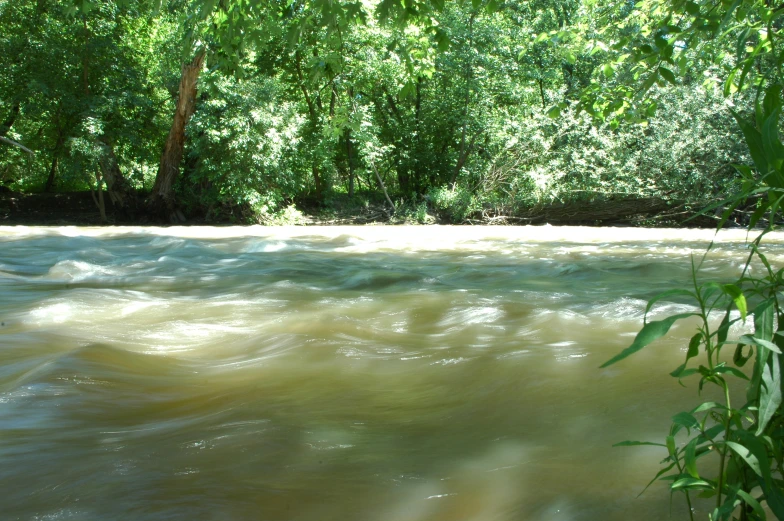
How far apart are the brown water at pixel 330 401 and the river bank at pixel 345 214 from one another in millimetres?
11144

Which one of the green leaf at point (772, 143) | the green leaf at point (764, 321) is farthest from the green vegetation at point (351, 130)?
the green leaf at point (764, 321)

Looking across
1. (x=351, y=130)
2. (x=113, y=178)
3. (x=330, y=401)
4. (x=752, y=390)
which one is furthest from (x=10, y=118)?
(x=752, y=390)

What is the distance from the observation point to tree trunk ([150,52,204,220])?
17.5 metres

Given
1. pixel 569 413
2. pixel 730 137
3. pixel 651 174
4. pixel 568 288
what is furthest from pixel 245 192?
pixel 569 413

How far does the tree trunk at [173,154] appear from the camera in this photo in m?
17.5

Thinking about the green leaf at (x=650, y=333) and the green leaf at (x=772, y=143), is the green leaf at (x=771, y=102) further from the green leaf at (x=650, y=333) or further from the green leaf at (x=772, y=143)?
the green leaf at (x=650, y=333)

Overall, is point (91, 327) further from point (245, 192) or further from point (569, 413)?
point (245, 192)

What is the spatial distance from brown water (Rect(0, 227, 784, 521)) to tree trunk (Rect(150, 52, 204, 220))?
13567 millimetres

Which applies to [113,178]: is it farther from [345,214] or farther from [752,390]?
[752,390]

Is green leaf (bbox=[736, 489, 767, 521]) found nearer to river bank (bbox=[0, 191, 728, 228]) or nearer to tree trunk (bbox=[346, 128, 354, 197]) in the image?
river bank (bbox=[0, 191, 728, 228])

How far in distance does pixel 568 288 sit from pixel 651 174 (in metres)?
12.0

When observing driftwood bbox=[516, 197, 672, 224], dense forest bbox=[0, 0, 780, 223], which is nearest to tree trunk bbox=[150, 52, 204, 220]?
dense forest bbox=[0, 0, 780, 223]

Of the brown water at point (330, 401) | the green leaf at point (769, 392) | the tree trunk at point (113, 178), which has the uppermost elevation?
the tree trunk at point (113, 178)

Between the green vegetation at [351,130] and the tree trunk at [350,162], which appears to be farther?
the tree trunk at [350,162]
